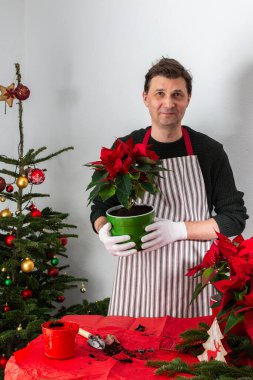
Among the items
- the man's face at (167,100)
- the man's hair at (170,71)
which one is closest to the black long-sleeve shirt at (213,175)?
the man's face at (167,100)

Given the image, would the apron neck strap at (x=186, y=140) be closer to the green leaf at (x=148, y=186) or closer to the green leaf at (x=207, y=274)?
the green leaf at (x=148, y=186)

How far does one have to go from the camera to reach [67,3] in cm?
286

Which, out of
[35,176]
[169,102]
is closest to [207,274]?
[169,102]

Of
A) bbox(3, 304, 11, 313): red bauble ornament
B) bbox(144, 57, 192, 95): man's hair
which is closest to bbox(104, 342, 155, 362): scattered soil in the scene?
bbox(144, 57, 192, 95): man's hair

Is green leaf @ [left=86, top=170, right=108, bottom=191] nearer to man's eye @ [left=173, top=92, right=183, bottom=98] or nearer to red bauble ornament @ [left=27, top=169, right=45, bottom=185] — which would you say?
man's eye @ [left=173, top=92, right=183, bottom=98]

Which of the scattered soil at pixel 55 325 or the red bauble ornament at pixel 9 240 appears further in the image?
the red bauble ornament at pixel 9 240

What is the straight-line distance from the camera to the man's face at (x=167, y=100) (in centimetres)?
197

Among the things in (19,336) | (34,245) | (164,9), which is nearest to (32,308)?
(19,336)

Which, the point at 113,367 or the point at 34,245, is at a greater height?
the point at 34,245

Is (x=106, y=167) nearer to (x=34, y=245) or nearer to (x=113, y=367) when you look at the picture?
(x=113, y=367)

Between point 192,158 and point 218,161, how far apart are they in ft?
0.36

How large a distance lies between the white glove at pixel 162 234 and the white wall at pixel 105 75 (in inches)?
20.2

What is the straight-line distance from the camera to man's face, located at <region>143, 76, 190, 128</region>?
197 centimetres

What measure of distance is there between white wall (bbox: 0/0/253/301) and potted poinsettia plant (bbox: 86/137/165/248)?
855mm
